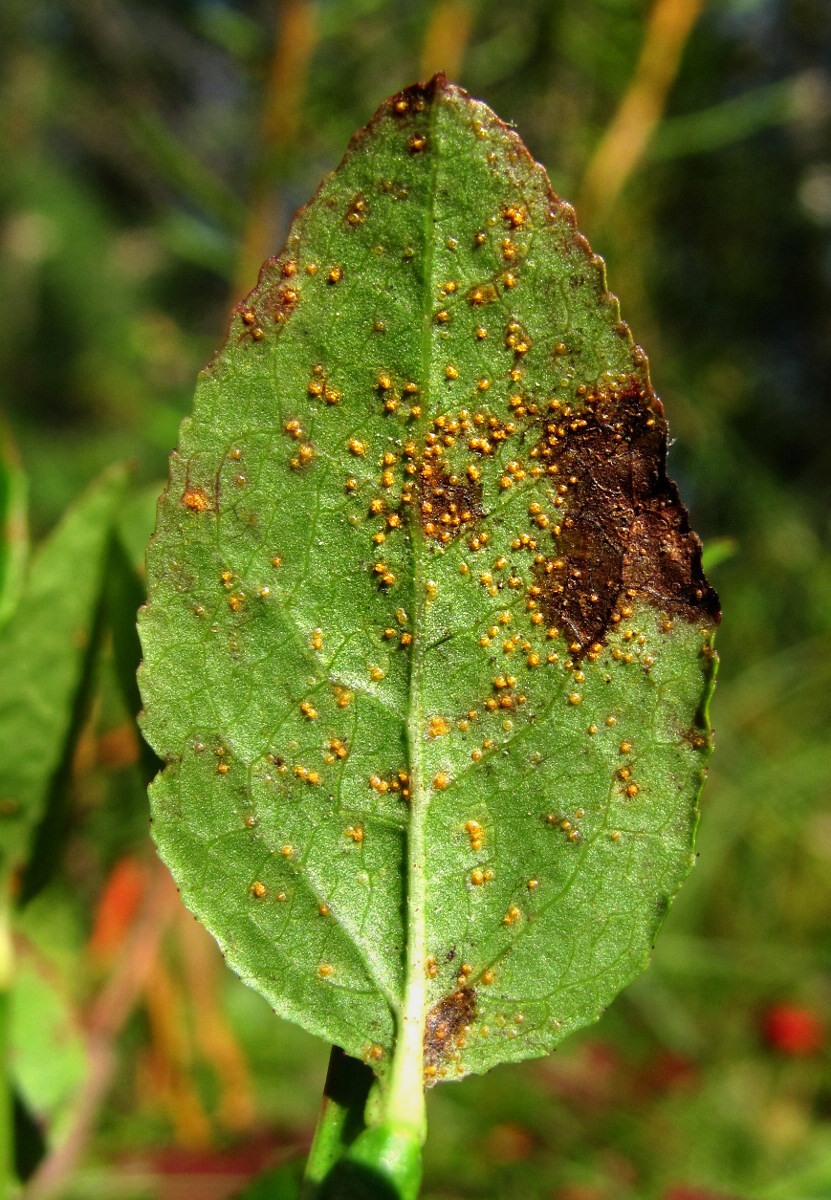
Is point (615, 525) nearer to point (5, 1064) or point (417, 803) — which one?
point (417, 803)

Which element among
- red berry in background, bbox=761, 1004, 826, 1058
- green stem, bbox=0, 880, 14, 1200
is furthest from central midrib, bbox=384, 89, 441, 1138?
red berry in background, bbox=761, 1004, 826, 1058

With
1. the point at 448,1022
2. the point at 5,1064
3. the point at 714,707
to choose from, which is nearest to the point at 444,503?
the point at 448,1022

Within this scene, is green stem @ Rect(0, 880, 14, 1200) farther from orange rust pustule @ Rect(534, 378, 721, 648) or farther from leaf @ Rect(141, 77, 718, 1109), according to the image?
orange rust pustule @ Rect(534, 378, 721, 648)

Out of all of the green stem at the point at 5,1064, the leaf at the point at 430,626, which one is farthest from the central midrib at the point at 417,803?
the green stem at the point at 5,1064

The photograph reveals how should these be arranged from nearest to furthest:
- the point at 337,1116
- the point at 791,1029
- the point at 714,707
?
the point at 337,1116, the point at 714,707, the point at 791,1029

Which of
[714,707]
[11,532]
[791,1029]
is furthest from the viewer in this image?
[791,1029]

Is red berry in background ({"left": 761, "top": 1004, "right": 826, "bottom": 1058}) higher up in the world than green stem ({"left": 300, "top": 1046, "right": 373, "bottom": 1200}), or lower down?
lower down

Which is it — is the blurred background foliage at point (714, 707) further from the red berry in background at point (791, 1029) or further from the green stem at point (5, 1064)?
the green stem at point (5, 1064)

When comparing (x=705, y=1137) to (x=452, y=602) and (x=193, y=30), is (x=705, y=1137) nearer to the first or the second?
(x=452, y=602)

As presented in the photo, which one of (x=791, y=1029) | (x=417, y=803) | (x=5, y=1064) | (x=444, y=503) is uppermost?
(x=444, y=503)
